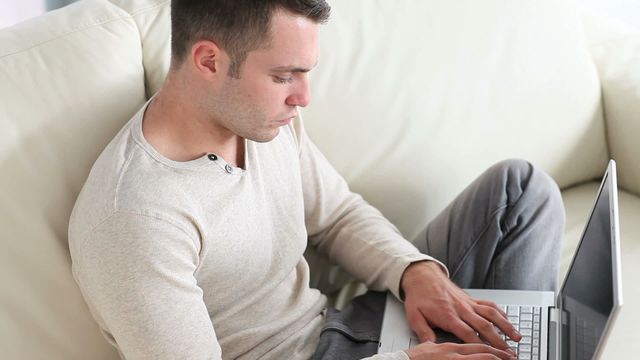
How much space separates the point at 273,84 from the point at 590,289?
48 cm

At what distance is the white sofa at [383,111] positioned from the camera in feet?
4.33

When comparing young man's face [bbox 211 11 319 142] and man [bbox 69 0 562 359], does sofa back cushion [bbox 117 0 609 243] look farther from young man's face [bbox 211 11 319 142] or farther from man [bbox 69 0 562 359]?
young man's face [bbox 211 11 319 142]

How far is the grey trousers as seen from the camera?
1.56m

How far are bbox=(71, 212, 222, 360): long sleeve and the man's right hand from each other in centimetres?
29

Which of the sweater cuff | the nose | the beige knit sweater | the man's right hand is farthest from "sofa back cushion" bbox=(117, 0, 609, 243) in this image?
the man's right hand

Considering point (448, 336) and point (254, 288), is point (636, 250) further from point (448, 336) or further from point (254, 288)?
point (254, 288)

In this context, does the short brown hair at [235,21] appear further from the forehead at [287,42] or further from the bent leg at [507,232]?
the bent leg at [507,232]

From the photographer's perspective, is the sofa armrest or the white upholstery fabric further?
the sofa armrest

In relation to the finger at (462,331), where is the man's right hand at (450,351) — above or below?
above

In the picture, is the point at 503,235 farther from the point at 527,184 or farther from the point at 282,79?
the point at 282,79

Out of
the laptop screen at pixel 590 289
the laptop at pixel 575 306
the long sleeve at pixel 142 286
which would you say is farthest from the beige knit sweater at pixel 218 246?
the laptop screen at pixel 590 289

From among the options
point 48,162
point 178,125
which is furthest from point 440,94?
point 48,162

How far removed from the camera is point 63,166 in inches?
52.4

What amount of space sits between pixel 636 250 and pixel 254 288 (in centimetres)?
74
